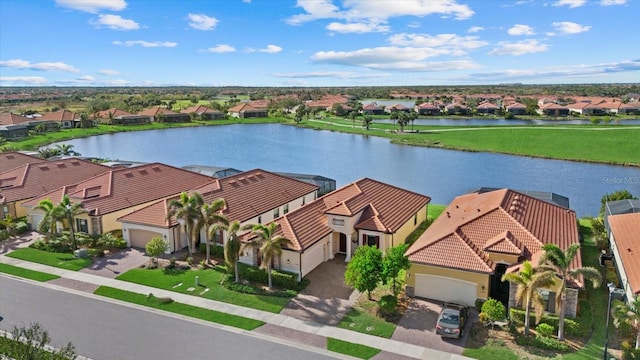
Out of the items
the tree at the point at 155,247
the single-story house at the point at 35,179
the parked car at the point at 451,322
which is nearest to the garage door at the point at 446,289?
the parked car at the point at 451,322

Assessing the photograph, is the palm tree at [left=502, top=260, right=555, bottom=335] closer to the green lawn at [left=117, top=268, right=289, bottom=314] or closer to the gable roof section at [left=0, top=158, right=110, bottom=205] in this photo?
the green lawn at [left=117, top=268, right=289, bottom=314]

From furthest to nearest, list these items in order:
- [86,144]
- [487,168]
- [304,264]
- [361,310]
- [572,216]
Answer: [86,144] < [487,168] < [572,216] < [304,264] < [361,310]

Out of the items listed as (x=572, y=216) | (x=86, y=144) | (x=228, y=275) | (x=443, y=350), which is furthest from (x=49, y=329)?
(x=86, y=144)

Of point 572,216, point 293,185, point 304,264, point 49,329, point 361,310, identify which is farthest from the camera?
point 293,185


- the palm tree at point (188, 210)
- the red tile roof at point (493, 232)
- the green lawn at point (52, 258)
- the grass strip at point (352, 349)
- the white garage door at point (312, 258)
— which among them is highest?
the palm tree at point (188, 210)

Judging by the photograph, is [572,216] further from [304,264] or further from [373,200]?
[304,264]

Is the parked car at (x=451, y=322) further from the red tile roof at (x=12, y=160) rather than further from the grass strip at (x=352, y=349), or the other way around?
the red tile roof at (x=12, y=160)

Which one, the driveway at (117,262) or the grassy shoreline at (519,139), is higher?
the grassy shoreline at (519,139)
